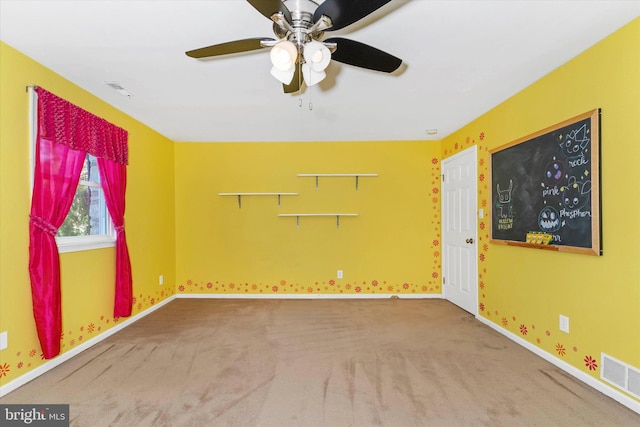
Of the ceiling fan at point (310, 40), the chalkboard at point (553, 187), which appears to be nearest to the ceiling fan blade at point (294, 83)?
the ceiling fan at point (310, 40)

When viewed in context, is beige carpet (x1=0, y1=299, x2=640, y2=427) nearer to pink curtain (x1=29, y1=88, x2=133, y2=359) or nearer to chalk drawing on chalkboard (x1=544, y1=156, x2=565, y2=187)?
pink curtain (x1=29, y1=88, x2=133, y2=359)

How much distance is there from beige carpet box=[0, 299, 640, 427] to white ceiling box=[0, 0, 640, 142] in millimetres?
2308

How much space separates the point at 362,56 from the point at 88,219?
2.88 meters

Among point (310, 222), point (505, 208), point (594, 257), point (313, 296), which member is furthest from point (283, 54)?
point (313, 296)

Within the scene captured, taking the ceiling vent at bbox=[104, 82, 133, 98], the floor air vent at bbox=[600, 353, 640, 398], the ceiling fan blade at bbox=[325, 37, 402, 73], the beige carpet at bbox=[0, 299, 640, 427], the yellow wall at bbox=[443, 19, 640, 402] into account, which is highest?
the ceiling vent at bbox=[104, 82, 133, 98]

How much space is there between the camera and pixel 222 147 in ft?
15.0

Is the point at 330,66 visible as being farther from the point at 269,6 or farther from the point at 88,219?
the point at 88,219

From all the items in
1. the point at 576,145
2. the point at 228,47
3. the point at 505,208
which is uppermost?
the point at 228,47

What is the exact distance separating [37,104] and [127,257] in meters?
1.56

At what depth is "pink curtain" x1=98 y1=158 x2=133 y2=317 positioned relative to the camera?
3.06 m

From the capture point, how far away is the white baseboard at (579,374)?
1.92m

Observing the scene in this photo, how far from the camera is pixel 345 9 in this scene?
1374 mm
